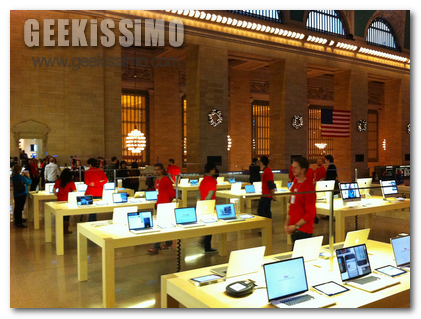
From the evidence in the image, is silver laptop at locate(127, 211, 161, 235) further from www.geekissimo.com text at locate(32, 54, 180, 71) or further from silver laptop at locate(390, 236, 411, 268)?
www.geekissimo.com text at locate(32, 54, 180, 71)

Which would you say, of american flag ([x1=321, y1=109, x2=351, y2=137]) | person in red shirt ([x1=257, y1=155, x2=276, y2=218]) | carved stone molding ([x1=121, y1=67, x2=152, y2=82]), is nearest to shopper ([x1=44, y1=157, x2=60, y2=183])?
person in red shirt ([x1=257, y1=155, x2=276, y2=218])

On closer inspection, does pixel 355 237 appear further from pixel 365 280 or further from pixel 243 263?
pixel 243 263

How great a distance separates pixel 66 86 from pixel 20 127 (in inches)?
98.7

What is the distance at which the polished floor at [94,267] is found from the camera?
4930mm

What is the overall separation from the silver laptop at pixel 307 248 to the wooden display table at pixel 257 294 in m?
0.09

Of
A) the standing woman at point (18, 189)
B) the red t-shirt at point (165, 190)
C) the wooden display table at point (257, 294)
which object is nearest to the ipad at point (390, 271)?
the wooden display table at point (257, 294)

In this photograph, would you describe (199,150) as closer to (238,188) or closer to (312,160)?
(238,188)

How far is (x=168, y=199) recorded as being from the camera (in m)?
7.02

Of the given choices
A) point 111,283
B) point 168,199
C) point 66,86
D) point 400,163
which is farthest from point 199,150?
point 400,163

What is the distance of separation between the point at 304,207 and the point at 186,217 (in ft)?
6.95

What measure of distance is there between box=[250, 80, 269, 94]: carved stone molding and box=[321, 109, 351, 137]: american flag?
8518 mm

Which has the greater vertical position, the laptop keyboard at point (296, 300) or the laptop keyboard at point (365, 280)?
the laptop keyboard at point (365, 280)

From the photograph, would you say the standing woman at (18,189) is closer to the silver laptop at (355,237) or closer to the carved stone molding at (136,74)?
the silver laptop at (355,237)

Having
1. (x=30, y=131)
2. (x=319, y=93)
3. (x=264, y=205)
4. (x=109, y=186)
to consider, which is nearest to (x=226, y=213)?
(x=264, y=205)
